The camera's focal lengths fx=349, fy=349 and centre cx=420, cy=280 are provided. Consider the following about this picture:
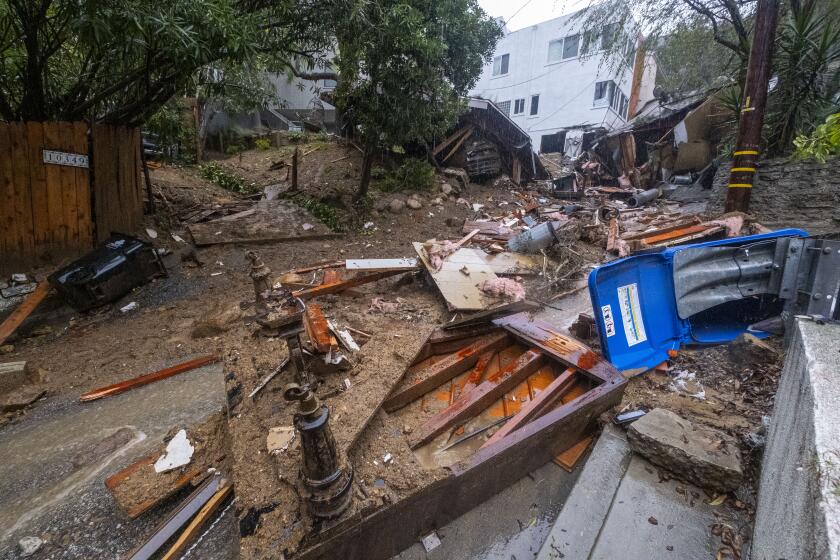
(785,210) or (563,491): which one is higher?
(785,210)

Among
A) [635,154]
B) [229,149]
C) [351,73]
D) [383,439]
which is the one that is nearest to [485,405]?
[383,439]

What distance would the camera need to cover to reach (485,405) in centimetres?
273

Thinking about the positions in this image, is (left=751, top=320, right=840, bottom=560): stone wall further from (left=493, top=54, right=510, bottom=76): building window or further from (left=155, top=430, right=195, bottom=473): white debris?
(left=493, top=54, right=510, bottom=76): building window

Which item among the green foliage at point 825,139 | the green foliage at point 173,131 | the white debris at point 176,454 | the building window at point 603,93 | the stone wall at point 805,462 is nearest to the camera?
the stone wall at point 805,462

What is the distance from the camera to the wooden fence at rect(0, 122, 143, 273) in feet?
16.4

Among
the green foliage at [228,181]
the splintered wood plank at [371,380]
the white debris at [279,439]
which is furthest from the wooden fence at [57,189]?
the white debris at [279,439]

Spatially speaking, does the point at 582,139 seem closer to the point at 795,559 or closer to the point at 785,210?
the point at 785,210

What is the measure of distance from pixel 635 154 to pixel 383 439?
1705 centimetres

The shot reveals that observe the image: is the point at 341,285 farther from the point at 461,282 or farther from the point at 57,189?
the point at 57,189

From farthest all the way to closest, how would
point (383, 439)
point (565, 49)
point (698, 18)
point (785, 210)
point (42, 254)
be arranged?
point (565, 49)
point (698, 18)
point (785, 210)
point (42, 254)
point (383, 439)

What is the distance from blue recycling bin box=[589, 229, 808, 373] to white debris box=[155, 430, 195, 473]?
3.20 metres

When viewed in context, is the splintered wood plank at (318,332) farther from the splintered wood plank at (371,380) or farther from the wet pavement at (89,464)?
the wet pavement at (89,464)

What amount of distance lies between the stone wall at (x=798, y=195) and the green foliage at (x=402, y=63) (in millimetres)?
Result: 6436

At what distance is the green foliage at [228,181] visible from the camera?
11094mm
